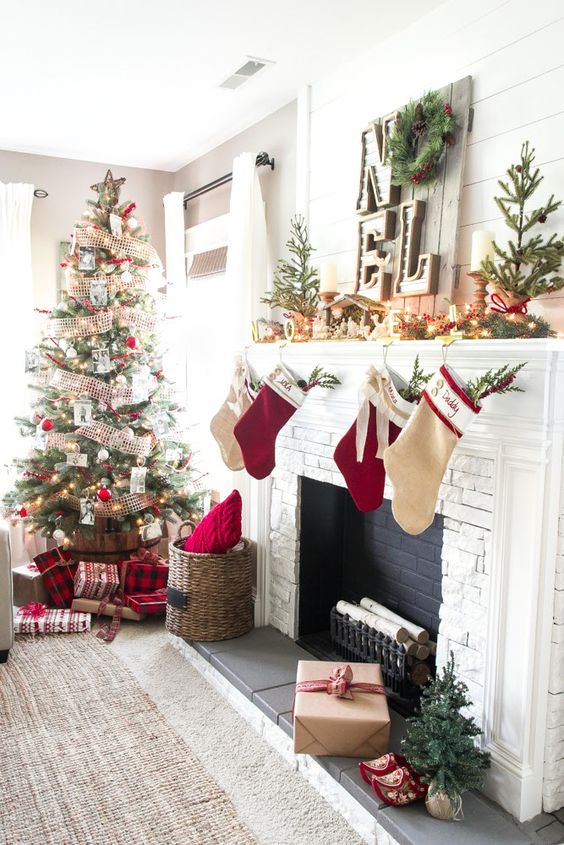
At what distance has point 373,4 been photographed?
2590 mm

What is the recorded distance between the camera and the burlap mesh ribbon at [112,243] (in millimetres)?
3951

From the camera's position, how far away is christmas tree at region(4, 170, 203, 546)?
156 inches

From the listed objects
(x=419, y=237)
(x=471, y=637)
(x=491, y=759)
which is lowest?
(x=491, y=759)

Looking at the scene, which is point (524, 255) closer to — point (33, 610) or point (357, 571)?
point (357, 571)

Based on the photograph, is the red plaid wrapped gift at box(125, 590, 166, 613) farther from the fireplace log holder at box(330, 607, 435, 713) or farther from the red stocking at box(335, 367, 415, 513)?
the red stocking at box(335, 367, 415, 513)

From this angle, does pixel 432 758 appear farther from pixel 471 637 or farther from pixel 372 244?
pixel 372 244

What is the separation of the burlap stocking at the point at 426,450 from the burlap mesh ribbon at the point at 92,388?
2195 millimetres

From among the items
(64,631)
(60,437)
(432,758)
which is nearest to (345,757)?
(432,758)

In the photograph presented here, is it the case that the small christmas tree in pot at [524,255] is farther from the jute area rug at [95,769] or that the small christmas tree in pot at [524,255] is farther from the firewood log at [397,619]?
the jute area rug at [95,769]

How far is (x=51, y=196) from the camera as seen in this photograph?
4633 millimetres

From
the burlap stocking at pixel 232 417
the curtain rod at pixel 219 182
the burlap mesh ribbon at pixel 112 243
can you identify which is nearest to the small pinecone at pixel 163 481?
the burlap stocking at pixel 232 417

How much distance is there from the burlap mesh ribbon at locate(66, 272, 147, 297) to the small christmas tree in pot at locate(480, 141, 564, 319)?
232 centimetres

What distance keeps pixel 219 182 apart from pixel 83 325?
1136 millimetres

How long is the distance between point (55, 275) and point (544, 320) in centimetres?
346
